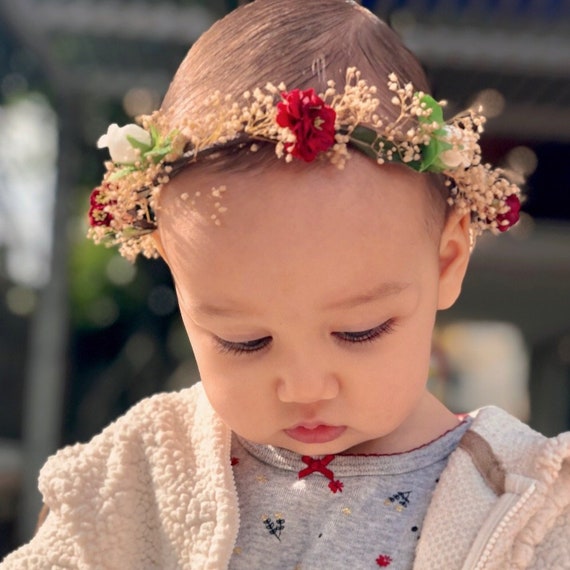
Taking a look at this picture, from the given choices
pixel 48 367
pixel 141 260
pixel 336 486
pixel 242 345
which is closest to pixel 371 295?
pixel 242 345

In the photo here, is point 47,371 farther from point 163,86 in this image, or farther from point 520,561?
point 520,561

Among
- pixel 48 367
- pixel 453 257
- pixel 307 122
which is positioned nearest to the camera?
pixel 307 122

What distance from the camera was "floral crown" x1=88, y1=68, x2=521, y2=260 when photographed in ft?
3.62

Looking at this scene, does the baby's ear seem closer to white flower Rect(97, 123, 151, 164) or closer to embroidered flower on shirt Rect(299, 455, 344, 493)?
embroidered flower on shirt Rect(299, 455, 344, 493)

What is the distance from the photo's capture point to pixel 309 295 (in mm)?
1104

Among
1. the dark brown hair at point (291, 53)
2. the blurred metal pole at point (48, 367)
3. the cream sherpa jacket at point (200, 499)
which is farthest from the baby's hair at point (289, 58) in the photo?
the blurred metal pole at point (48, 367)

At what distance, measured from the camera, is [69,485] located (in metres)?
1.30

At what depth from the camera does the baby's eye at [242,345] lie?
1.16 metres

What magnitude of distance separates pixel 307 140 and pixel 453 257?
311 mm

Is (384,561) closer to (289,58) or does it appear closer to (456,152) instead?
(456,152)

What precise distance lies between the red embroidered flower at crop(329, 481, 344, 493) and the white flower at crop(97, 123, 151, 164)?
0.47 m

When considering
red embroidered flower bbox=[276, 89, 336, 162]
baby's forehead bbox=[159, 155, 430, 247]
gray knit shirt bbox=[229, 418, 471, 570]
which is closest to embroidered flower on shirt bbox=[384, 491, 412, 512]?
gray knit shirt bbox=[229, 418, 471, 570]

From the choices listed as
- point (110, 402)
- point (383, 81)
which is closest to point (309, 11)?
point (383, 81)

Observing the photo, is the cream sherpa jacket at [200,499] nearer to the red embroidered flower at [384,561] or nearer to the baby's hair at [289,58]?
the red embroidered flower at [384,561]
